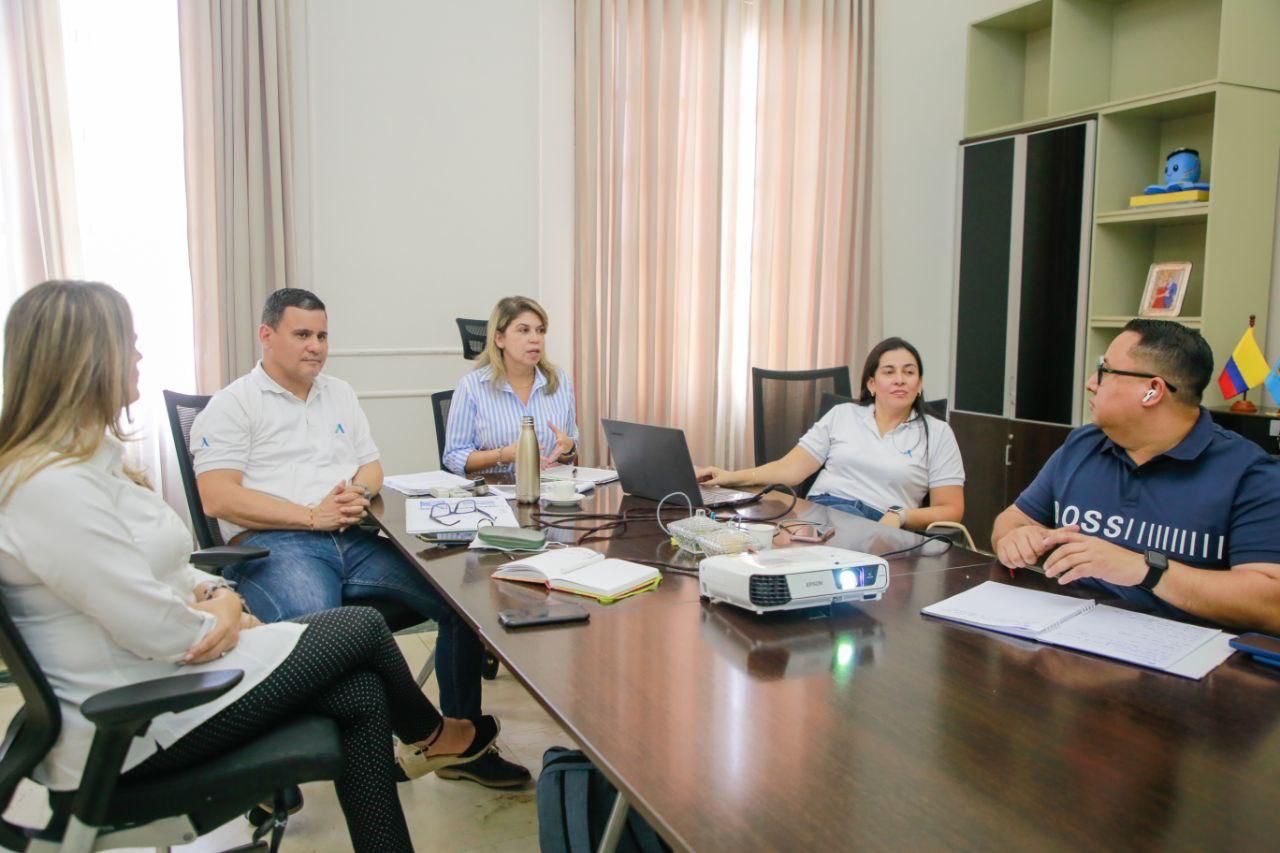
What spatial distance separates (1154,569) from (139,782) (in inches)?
65.2

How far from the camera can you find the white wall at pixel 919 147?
507cm

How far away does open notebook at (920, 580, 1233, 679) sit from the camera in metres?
1.34

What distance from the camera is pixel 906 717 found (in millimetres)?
1156

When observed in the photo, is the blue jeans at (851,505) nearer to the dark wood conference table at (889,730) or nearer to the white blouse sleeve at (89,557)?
the dark wood conference table at (889,730)

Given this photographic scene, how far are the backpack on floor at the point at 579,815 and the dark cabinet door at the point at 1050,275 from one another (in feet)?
11.6

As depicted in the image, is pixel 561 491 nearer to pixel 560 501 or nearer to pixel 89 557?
pixel 560 501

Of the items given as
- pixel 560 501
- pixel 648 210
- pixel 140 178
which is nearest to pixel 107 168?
pixel 140 178

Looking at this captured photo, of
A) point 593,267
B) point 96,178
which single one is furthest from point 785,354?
point 96,178

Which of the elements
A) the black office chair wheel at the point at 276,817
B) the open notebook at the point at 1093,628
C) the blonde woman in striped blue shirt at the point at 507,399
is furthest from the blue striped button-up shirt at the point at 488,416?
the open notebook at the point at 1093,628

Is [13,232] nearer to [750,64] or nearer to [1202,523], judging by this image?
[750,64]

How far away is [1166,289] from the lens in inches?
160

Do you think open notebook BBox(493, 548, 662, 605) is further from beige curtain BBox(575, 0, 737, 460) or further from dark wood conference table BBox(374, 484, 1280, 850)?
beige curtain BBox(575, 0, 737, 460)

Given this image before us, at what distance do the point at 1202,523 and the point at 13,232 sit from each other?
3778 mm

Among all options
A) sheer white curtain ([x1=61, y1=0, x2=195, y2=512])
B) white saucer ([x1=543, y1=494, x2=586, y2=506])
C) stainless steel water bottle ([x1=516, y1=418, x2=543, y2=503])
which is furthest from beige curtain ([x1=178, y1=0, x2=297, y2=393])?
white saucer ([x1=543, y1=494, x2=586, y2=506])
